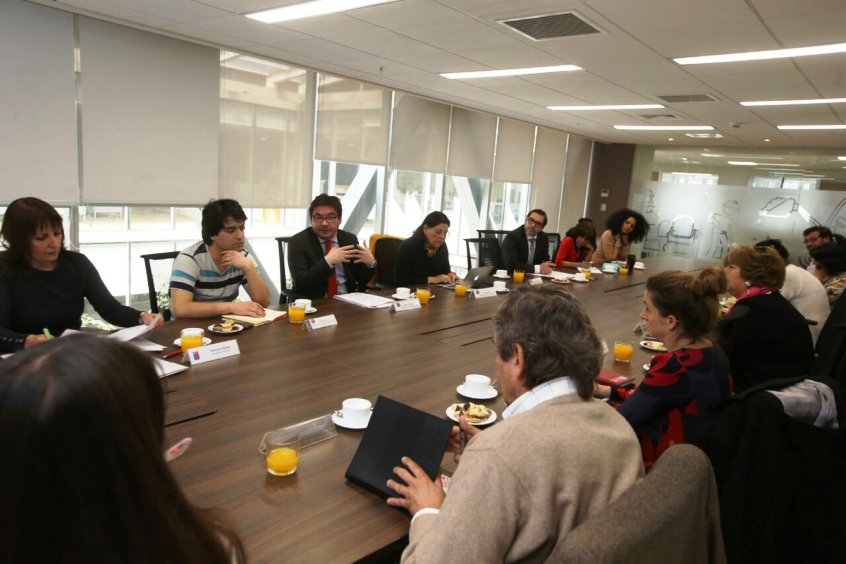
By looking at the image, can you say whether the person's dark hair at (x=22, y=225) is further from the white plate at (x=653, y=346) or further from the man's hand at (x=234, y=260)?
the white plate at (x=653, y=346)

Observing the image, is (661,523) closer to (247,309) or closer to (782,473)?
(782,473)

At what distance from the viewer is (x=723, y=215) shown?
958 cm

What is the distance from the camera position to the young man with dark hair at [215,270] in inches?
102

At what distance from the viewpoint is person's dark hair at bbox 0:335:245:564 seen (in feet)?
1.76

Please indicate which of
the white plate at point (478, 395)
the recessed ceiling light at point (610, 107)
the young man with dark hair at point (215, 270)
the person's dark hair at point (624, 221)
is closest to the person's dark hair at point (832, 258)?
the person's dark hair at point (624, 221)

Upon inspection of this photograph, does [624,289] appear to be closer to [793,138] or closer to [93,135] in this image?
[93,135]

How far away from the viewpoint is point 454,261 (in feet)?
31.0

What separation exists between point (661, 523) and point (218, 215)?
2468 mm

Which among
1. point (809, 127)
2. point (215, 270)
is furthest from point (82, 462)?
point (809, 127)

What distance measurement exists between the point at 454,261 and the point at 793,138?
5.35 meters

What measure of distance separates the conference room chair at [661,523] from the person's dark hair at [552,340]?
0.23 metres

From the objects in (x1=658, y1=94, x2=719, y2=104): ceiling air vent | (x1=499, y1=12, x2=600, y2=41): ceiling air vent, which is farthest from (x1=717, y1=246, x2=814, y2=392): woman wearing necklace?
(x1=658, y1=94, x2=719, y2=104): ceiling air vent

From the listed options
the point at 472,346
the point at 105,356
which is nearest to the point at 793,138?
the point at 472,346

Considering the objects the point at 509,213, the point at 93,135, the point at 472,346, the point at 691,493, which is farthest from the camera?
the point at 509,213
